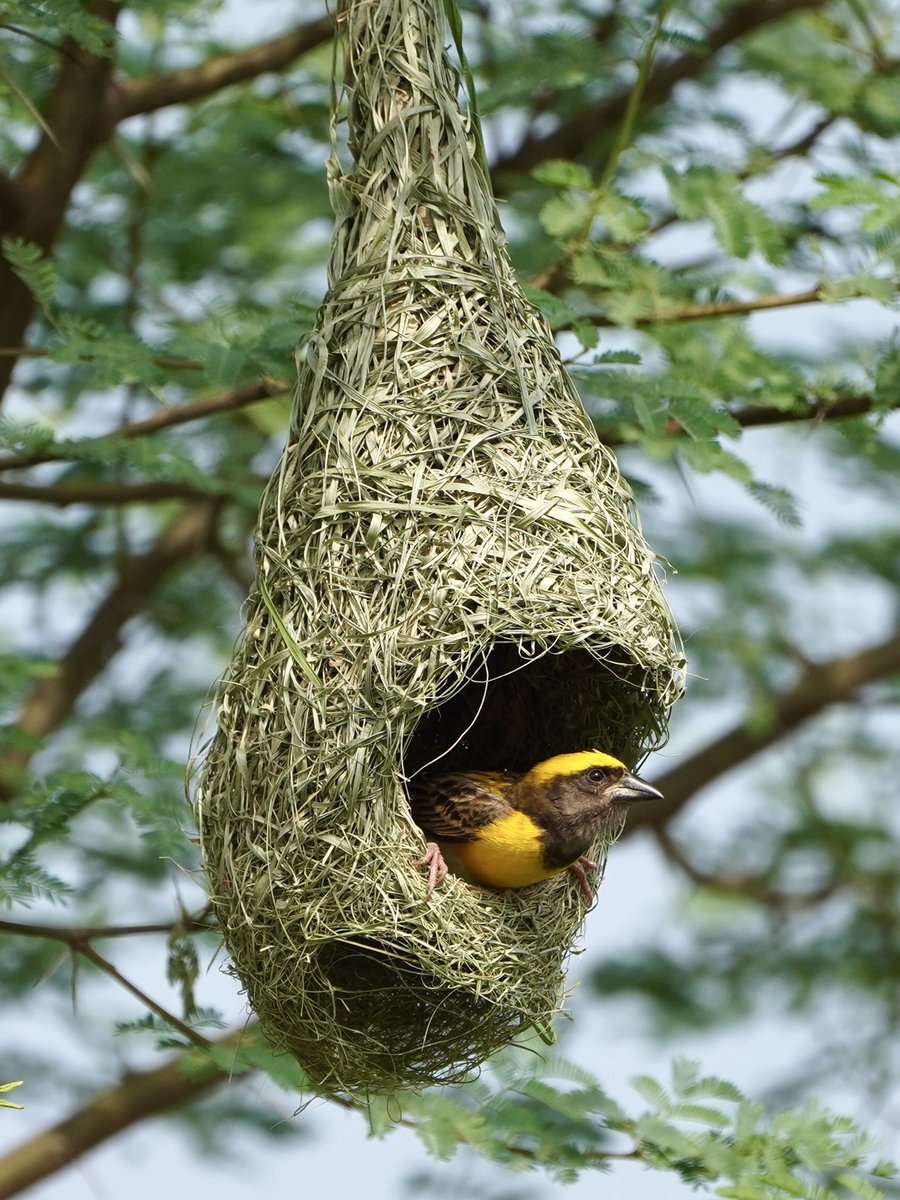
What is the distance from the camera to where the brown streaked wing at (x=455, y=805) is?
9.91 ft

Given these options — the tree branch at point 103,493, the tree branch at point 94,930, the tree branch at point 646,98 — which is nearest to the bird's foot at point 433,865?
the tree branch at point 94,930

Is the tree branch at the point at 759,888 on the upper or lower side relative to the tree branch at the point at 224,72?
lower

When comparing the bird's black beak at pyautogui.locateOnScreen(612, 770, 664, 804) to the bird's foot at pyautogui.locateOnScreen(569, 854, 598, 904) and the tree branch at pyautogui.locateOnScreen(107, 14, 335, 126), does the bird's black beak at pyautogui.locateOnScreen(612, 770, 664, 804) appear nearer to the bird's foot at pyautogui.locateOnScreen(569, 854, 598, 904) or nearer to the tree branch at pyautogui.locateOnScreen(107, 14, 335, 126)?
the bird's foot at pyautogui.locateOnScreen(569, 854, 598, 904)

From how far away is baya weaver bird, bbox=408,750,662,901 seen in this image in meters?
2.96

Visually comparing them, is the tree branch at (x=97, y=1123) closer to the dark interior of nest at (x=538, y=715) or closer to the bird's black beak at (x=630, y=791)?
the dark interior of nest at (x=538, y=715)

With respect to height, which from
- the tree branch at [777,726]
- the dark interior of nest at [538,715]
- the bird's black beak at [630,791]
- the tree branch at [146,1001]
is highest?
the tree branch at [777,726]

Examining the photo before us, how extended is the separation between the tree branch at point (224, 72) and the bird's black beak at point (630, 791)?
8.54ft

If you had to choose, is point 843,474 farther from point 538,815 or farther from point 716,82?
point 538,815

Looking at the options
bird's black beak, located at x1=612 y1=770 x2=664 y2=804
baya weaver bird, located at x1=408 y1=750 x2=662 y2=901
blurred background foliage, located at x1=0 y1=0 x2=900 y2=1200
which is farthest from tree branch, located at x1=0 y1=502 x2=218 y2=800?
bird's black beak, located at x1=612 y1=770 x2=664 y2=804

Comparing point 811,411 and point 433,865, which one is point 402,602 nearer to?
point 433,865

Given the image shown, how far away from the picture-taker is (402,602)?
2.80m

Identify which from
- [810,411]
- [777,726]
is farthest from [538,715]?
[777,726]

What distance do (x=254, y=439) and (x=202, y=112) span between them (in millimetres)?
1151

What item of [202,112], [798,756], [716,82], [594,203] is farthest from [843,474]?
[594,203]
